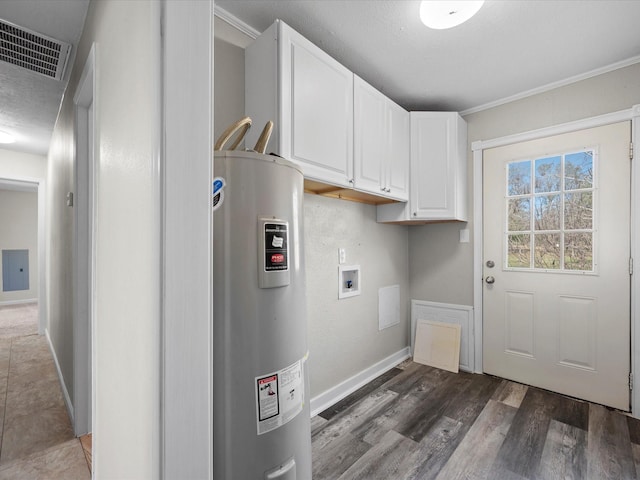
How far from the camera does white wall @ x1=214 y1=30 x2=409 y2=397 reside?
1814 mm

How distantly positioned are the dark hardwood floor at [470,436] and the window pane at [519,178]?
1622 mm

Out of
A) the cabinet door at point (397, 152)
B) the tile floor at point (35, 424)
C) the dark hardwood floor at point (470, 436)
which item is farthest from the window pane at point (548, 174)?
the tile floor at point (35, 424)

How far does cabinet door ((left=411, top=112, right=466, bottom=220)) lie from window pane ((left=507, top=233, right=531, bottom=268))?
0.53 metres

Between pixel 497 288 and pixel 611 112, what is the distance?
1.53 metres

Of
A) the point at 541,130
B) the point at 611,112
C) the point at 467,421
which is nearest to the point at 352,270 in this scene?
the point at 467,421

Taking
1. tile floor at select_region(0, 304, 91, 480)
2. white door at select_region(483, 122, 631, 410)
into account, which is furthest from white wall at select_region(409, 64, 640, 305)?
tile floor at select_region(0, 304, 91, 480)

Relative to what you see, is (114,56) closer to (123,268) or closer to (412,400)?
(123,268)

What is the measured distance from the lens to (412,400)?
7.79 feet

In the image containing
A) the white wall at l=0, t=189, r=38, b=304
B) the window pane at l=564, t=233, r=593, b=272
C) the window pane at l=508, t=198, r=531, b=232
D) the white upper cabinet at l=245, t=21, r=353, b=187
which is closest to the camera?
the white upper cabinet at l=245, t=21, r=353, b=187

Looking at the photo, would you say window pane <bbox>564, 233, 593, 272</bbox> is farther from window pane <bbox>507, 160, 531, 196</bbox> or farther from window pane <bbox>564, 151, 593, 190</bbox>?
window pane <bbox>507, 160, 531, 196</bbox>

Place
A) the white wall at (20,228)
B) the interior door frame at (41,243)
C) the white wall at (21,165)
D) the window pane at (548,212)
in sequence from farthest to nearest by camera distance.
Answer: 1. the white wall at (20,228)
2. the interior door frame at (41,243)
3. the white wall at (21,165)
4. the window pane at (548,212)

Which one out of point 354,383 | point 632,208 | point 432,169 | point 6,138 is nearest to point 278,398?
point 354,383

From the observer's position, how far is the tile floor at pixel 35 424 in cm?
174

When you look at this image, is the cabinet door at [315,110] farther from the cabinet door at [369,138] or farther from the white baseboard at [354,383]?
the white baseboard at [354,383]
